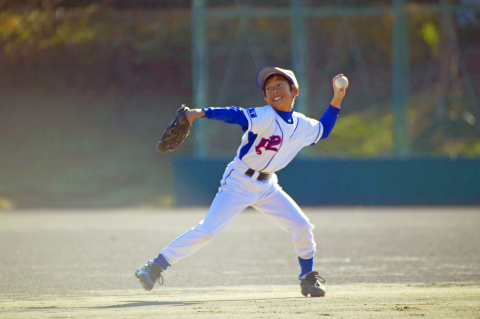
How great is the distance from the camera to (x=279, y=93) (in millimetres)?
5465

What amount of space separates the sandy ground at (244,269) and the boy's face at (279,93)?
5.48 feet

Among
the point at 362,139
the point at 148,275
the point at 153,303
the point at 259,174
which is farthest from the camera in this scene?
the point at 362,139

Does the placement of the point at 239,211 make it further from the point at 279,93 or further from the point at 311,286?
the point at 279,93

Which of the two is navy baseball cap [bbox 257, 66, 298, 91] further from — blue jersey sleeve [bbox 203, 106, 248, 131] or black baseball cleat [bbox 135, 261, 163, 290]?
black baseball cleat [bbox 135, 261, 163, 290]

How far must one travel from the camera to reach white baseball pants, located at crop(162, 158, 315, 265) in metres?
5.30

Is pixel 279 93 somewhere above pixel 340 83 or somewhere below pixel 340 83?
below

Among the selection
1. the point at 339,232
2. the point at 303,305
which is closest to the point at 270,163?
the point at 303,305

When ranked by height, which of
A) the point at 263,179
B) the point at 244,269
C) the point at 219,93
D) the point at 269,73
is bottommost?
the point at 244,269

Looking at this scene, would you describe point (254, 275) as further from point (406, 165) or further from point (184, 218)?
point (406, 165)

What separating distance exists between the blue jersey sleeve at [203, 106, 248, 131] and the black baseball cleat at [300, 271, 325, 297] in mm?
1498

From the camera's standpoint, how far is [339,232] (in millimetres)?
10312

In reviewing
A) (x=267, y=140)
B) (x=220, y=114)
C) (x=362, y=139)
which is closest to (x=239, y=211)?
(x=267, y=140)

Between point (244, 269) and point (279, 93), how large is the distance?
238 centimetres

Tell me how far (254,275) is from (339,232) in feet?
13.2
